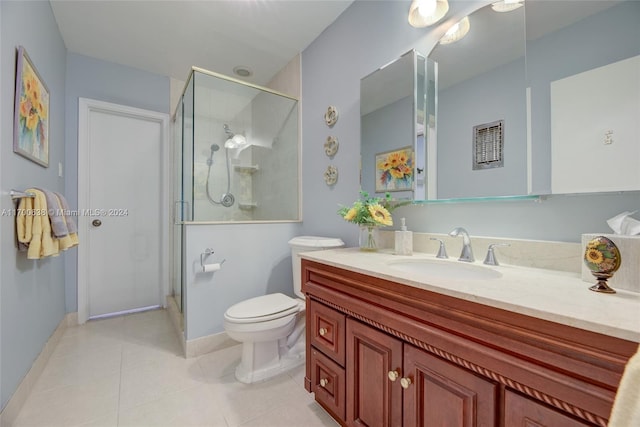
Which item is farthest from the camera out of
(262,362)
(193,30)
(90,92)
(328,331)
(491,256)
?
(90,92)

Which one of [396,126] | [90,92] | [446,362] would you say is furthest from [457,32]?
[90,92]

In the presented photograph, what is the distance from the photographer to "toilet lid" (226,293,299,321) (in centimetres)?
157

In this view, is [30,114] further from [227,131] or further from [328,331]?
[328,331]

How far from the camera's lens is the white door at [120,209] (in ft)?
8.39

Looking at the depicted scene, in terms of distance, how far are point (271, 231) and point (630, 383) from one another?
209 centimetres

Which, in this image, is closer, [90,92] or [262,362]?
[262,362]

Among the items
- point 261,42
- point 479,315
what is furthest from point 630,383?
point 261,42

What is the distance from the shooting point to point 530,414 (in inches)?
24.0

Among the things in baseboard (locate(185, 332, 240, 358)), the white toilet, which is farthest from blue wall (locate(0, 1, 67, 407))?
the white toilet

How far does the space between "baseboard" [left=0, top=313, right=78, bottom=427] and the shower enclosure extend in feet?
2.83

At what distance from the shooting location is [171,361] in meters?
1.87

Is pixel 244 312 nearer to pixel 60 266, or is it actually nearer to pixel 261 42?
pixel 60 266

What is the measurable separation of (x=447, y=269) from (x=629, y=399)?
85 centimetres

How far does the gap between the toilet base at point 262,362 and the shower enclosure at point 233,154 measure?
917 millimetres
